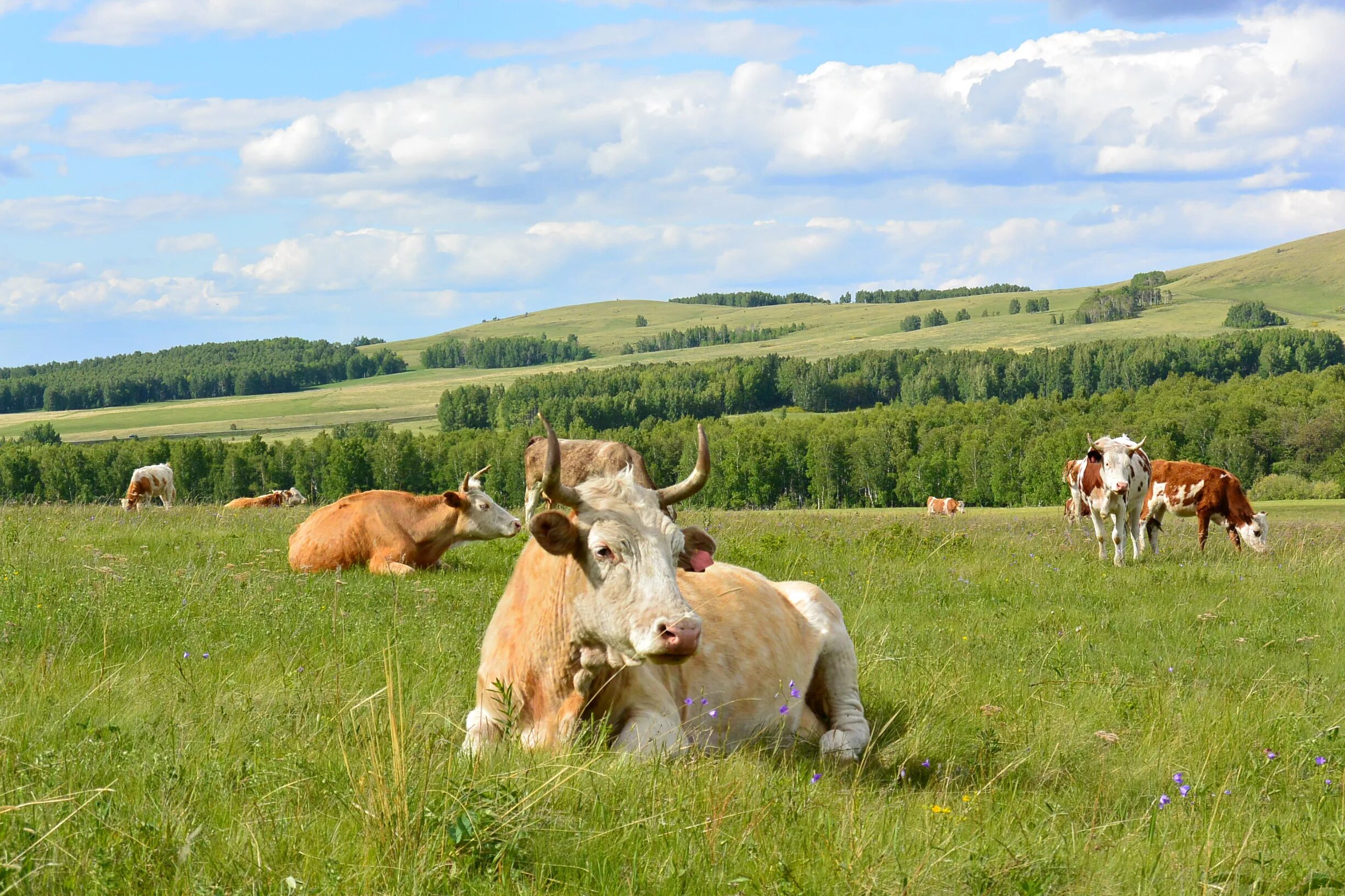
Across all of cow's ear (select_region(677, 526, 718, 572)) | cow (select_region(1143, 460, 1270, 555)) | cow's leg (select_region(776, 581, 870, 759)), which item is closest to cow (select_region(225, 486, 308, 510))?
cow (select_region(1143, 460, 1270, 555))

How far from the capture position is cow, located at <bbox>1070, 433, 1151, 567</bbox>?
19422 millimetres

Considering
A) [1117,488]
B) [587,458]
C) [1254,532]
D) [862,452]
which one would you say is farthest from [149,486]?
[862,452]

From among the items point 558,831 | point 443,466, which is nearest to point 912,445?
point 443,466

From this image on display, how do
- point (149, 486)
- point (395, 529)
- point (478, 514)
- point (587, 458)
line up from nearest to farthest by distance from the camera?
point (587, 458)
point (395, 529)
point (478, 514)
point (149, 486)

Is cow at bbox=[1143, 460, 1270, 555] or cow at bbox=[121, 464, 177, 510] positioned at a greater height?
cow at bbox=[121, 464, 177, 510]

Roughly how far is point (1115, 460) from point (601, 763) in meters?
17.1

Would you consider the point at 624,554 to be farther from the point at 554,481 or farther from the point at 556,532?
the point at 554,481

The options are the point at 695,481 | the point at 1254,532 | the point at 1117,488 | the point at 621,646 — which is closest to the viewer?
the point at 621,646

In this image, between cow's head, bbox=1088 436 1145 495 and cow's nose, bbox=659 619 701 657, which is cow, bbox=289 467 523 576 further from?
cow's head, bbox=1088 436 1145 495

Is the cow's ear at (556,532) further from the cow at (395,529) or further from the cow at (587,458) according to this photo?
the cow at (395,529)

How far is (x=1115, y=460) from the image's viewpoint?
20156mm

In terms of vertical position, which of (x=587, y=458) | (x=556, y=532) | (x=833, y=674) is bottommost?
(x=833, y=674)

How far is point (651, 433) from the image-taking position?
5103 inches

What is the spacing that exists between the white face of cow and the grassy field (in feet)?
33.4
